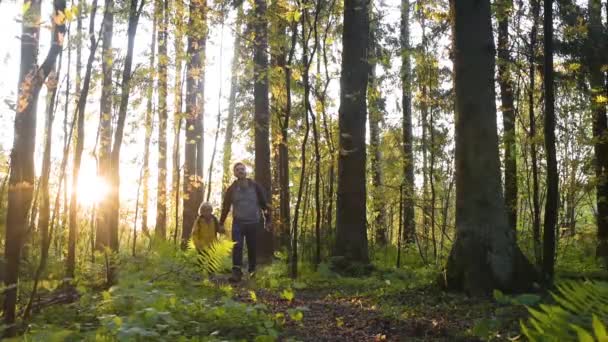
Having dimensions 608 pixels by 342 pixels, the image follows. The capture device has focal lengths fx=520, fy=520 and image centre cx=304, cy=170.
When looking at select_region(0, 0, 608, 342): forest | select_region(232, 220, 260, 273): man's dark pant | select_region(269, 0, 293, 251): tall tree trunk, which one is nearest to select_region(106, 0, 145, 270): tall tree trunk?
select_region(0, 0, 608, 342): forest

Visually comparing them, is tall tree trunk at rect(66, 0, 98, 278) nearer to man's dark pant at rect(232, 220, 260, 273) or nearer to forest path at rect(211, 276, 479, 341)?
forest path at rect(211, 276, 479, 341)

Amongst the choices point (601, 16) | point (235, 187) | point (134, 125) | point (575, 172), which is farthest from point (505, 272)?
point (134, 125)

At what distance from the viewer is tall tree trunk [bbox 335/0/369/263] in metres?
8.75

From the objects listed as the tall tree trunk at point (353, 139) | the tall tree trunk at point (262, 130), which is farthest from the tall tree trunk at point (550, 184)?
the tall tree trunk at point (262, 130)

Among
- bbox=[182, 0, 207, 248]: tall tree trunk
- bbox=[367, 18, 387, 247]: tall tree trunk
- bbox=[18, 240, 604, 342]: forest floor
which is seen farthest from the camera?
bbox=[182, 0, 207, 248]: tall tree trunk

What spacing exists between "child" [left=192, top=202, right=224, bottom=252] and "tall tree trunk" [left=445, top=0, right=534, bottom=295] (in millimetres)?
4773

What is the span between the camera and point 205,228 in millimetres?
9273

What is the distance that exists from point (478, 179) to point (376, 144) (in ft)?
36.7

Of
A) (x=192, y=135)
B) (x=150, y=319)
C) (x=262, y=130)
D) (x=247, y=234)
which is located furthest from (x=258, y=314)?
(x=192, y=135)

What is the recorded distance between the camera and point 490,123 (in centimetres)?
574

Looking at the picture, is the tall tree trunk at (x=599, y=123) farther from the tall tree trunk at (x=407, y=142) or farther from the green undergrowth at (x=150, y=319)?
the green undergrowth at (x=150, y=319)

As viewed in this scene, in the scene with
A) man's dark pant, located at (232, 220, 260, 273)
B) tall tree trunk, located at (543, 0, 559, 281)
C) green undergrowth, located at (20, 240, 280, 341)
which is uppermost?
tall tree trunk, located at (543, 0, 559, 281)

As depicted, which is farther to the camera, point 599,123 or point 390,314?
point 599,123

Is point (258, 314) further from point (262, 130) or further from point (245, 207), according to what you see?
point (262, 130)
